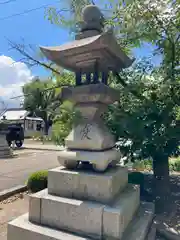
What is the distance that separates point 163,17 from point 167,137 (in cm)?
213

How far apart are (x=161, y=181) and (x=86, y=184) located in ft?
8.24

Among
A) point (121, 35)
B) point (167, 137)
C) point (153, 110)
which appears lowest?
point (167, 137)

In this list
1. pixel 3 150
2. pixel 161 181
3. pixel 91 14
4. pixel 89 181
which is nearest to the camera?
pixel 89 181

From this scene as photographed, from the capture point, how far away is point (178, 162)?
26.6ft

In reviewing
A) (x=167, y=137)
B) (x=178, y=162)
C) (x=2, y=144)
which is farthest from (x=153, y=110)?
(x=2, y=144)

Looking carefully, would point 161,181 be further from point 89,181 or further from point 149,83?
point 89,181

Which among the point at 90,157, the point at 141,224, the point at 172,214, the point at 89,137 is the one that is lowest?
the point at 172,214

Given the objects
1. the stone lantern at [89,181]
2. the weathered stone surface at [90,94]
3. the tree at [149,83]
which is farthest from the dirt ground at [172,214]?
the weathered stone surface at [90,94]

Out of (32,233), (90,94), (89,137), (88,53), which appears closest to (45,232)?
(32,233)

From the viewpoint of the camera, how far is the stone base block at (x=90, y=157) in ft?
8.64

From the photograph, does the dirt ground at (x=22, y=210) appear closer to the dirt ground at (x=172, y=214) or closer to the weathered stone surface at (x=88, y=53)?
the dirt ground at (x=172, y=214)

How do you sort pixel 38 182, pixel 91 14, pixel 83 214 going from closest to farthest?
pixel 83 214, pixel 91 14, pixel 38 182

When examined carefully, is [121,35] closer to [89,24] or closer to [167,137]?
[89,24]

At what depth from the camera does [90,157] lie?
2.67 m
